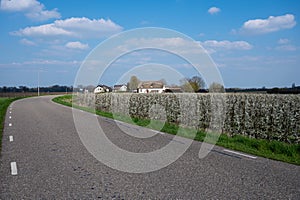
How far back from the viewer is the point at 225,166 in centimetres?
644

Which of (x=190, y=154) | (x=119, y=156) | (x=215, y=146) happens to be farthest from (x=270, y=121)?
(x=119, y=156)

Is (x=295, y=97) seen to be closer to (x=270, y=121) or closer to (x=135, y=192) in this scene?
(x=270, y=121)

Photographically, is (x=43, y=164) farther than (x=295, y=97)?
No

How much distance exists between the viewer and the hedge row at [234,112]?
10.1 m

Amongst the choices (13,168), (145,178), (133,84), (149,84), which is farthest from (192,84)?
(13,168)

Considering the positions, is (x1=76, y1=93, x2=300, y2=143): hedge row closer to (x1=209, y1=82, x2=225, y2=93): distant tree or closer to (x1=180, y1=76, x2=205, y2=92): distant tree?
(x1=209, y1=82, x2=225, y2=93): distant tree

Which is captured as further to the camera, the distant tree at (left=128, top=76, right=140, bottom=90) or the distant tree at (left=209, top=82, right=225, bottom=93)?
the distant tree at (left=128, top=76, right=140, bottom=90)

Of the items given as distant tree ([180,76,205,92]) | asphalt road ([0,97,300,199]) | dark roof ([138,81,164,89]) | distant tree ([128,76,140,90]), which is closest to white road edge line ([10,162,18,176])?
asphalt road ([0,97,300,199])

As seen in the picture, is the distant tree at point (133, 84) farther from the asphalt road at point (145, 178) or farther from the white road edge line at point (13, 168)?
the white road edge line at point (13, 168)

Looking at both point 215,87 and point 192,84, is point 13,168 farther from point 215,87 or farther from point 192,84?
point 192,84

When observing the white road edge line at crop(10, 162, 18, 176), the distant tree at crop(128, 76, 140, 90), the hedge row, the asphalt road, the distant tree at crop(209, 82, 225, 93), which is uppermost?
the distant tree at crop(128, 76, 140, 90)

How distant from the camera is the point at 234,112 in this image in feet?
40.3

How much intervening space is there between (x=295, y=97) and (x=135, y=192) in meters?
7.48

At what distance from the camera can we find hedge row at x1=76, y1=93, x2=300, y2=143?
10117mm
